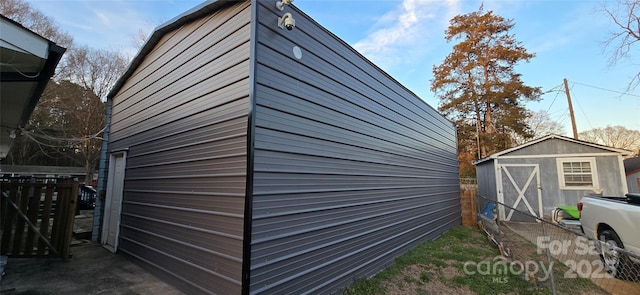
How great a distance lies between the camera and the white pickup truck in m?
3.30

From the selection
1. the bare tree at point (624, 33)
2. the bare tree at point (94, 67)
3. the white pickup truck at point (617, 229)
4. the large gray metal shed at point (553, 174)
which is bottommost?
the white pickup truck at point (617, 229)

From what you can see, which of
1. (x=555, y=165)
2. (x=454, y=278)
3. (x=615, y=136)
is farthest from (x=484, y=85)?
(x=454, y=278)

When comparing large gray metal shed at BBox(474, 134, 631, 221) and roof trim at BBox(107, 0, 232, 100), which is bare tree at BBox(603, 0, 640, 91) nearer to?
large gray metal shed at BBox(474, 134, 631, 221)

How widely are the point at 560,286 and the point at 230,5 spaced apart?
17.9ft

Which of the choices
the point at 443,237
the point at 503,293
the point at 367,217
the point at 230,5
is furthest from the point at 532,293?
the point at 230,5

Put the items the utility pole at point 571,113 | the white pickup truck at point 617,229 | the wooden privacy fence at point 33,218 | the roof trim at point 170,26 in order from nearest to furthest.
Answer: the roof trim at point 170,26
the white pickup truck at point 617,229
the wooden privacy fence at point 33,218
the utility pole at point 571,113

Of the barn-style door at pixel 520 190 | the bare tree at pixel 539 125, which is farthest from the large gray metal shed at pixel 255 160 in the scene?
the bare tree at pixel 539 125

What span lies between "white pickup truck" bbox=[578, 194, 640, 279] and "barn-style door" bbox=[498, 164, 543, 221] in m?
5.21

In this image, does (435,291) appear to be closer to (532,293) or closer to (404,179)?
(532,293)

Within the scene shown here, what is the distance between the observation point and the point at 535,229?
742 centimetres

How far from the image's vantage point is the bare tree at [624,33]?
9.10 metres

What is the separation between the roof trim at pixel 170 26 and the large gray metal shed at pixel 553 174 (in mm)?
10045

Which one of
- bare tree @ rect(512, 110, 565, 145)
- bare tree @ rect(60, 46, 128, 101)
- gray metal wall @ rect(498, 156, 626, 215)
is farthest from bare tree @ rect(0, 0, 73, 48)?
bare tree @ rect(512, 110, 565, 145)

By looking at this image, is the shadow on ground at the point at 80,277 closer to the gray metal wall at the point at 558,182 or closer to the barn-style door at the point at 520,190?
the barn-style door at the point at 520,190
